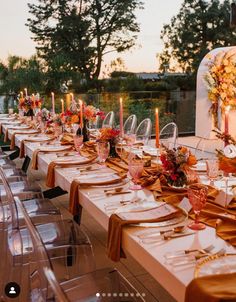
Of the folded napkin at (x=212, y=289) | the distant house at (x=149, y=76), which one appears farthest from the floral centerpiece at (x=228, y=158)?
the distant house at (x=149, y=76)

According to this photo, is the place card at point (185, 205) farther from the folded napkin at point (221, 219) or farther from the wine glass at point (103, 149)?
the wine glass at point (103, 149)

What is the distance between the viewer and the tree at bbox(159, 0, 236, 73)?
16797mm

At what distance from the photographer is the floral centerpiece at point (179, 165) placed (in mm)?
2154

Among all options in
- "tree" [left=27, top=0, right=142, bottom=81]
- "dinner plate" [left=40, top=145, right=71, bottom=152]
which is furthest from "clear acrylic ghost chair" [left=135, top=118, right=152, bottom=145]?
"tree" [left=27, top=0, right=142, bottom=81]

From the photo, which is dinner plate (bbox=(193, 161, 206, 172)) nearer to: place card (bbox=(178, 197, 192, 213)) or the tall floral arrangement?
place card (bbox=(178, 197, 192, 213))

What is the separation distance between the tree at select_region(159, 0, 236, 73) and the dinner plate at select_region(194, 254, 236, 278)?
15857mm

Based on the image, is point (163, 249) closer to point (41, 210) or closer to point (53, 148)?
point (41, 210)

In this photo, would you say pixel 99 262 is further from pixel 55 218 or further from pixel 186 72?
pixel 186 72

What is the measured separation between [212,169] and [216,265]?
0.96 metres

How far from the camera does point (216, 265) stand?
1347 millimetres

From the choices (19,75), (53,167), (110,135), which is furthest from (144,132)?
(19,75)

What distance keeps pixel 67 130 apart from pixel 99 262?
6.22 feet

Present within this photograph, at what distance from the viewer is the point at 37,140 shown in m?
4.12

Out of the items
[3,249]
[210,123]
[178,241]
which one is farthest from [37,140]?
[210,123]
